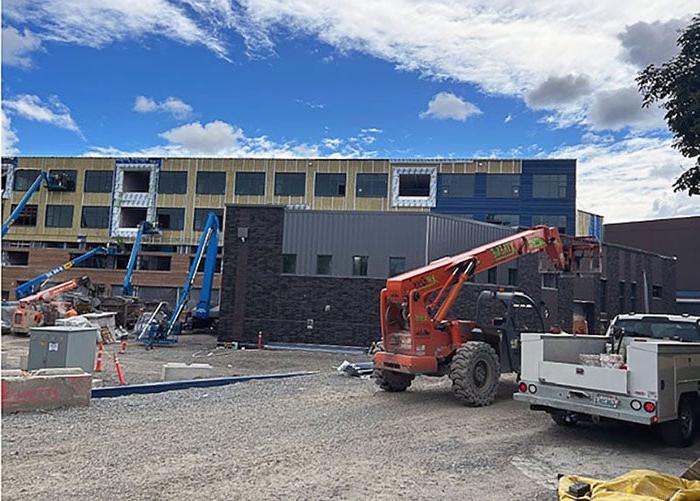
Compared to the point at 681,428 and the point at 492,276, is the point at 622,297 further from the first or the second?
the point at 681,428

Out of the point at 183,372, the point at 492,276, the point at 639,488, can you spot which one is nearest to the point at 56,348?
the point at 183,372

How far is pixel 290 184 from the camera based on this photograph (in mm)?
53219

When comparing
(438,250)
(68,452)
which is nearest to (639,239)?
(438,250)

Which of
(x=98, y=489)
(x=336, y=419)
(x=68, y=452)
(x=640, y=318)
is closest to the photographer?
(x=98, y=489)

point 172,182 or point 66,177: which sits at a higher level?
point 66,177

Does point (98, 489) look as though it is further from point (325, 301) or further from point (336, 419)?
point (325, 301)

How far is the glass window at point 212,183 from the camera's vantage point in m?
53.8

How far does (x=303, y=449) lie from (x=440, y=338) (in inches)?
200

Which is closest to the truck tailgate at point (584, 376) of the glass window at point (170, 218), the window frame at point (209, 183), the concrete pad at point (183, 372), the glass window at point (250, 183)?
the concrete pad at point (183, 372)

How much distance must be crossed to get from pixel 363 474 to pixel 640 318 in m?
6.55

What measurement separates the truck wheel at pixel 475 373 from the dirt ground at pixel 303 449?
28 centimetres

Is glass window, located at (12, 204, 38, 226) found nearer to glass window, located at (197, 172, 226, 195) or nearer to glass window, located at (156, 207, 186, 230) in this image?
glass window, located at (156, 207, 186, 230)

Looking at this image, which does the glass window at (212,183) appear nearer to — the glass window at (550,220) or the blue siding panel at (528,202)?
the blue siding panel at (528,202)

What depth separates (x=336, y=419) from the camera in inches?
392
